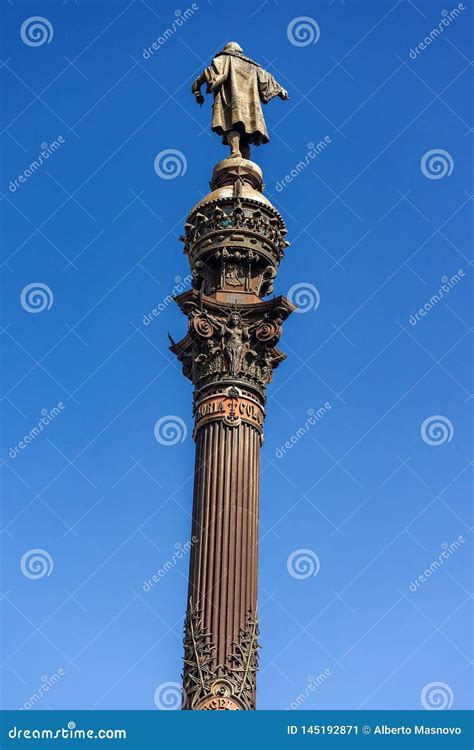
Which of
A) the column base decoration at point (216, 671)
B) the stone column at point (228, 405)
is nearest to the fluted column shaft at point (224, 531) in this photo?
the stone column at point (228, 405)

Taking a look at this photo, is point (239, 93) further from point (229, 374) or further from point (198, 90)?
point (229, 374)

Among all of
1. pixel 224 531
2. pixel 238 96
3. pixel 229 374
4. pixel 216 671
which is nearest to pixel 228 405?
pixel 229 374

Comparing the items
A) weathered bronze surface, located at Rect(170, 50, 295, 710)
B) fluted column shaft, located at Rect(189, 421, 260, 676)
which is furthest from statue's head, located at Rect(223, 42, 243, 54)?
fluted column shaft, located at Rect(189, 421, 260, 676)

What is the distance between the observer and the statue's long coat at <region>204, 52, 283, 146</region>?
3591cm

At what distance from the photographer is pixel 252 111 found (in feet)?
119

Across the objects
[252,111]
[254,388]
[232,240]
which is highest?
[252,111]

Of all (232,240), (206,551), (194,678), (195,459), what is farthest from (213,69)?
(194,678)

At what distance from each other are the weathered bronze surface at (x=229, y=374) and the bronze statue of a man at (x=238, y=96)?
0.04 metres

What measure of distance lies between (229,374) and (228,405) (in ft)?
2.85

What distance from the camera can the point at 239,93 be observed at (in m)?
36.2

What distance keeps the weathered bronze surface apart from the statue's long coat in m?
0.04

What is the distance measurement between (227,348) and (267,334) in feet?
3.75
